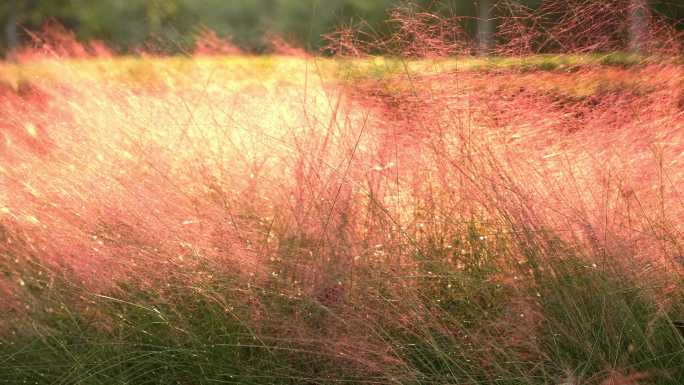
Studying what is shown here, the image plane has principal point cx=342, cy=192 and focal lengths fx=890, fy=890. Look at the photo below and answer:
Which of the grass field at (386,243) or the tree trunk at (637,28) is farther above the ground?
the tree trunk at (637,28)

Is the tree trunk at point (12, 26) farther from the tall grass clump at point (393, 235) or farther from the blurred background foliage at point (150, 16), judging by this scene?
the tall grass clump at point (393, 235)

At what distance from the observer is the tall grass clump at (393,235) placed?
2564 mm

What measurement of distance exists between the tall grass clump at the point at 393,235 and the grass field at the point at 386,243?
0.03 ft

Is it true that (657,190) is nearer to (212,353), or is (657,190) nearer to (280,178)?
(280,178)

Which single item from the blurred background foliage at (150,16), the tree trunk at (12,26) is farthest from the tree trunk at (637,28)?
the tree trunk at (12,26)

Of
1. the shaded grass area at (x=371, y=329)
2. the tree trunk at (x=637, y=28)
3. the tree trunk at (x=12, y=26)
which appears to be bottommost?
the tree trunk at (x=12, y=26)

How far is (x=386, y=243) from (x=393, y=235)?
42mm

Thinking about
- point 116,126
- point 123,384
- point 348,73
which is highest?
point 348,73

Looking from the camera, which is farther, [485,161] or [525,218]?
[485,161]

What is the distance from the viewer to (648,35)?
11.5 ft

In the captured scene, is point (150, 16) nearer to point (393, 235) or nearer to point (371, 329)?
point (393, 235)

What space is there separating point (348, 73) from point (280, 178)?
693 mm

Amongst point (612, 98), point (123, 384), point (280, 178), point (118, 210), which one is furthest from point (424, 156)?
point (123, 384)

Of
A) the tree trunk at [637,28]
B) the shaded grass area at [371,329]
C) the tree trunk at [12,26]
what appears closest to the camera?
the shaded grass area at [371,329]
